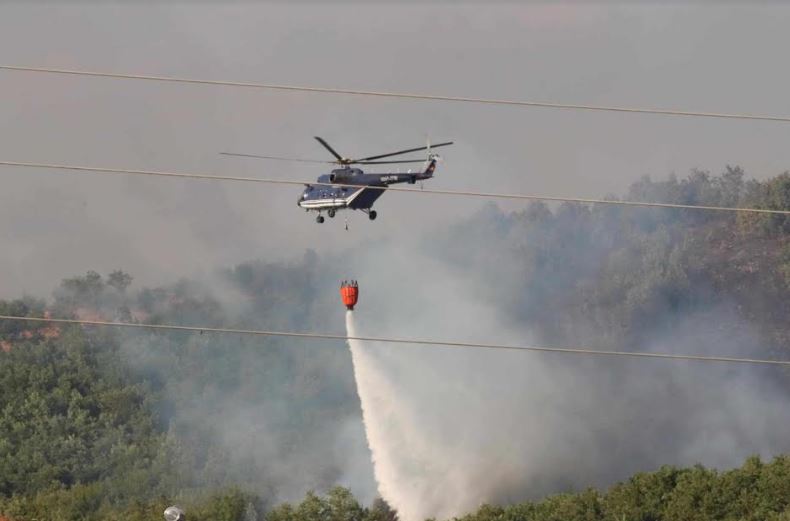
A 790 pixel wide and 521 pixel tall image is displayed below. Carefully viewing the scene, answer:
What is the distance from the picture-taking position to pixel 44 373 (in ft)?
530

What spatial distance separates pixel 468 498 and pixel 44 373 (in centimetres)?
5384

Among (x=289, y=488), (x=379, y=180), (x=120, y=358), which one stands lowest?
(x=379, y=180)

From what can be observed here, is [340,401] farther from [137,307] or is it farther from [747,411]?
[747,411]

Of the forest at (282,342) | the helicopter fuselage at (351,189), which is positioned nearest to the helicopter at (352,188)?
the helicopter fuselage at (351,189)

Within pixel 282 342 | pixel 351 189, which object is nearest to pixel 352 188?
pixel 351 189

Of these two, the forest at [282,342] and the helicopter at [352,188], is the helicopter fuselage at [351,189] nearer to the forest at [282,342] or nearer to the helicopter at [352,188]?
the helicopter at [352,188]

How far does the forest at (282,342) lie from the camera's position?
145625 millimetres

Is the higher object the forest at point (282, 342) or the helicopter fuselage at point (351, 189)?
the forest at point (282, 342)

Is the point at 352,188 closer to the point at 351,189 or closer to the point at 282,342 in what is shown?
the point at 351,189

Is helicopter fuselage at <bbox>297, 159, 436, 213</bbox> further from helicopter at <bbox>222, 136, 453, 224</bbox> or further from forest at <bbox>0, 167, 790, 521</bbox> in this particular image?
forest at <bbox>0, 167, 790, 521</bbox>

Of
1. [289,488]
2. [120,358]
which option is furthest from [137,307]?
[289,488]

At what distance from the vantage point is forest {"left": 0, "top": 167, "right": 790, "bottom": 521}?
145625 mm

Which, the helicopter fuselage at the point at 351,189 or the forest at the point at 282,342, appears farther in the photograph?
the forest at the point at 282,342

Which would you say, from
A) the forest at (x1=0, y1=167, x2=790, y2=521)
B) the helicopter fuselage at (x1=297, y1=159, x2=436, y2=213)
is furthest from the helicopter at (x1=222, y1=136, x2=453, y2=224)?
the forest at (x1=0, y1=167, x2=790, y2=521)
